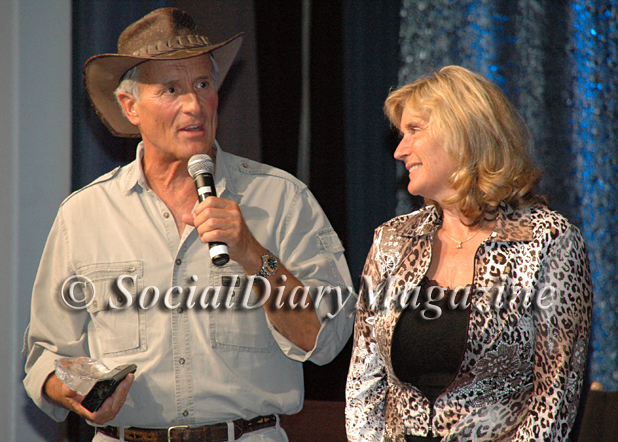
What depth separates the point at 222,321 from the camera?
1.79 m

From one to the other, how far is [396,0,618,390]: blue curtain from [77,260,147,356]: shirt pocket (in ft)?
5.00

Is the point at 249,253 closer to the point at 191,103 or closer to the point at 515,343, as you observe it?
the point at 191,103

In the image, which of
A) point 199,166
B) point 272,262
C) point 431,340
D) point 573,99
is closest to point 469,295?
point 431,340

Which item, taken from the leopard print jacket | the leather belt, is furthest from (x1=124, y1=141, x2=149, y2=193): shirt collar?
the leopard print jacket

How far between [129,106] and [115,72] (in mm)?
120

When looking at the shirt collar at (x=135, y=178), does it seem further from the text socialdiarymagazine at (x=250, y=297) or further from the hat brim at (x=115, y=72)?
the text socialdiarymagazine at (x=250, y=297)

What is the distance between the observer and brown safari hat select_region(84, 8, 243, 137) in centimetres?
188

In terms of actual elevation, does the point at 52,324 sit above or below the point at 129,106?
below

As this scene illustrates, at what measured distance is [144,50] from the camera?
1896mm

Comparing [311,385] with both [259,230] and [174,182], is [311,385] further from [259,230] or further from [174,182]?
[174,182]

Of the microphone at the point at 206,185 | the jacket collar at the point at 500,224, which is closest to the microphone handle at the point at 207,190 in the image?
the microphone at the point at 206,185

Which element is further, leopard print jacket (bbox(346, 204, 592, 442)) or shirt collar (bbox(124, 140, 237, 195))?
shirt collar (bbox(124, 140, 237, 195))

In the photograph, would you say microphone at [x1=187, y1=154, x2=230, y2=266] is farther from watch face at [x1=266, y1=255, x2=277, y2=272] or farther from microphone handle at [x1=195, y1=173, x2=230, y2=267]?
watch face at [x1=266, y1=255, x2=277, y2=272]

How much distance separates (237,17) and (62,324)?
146 cm
